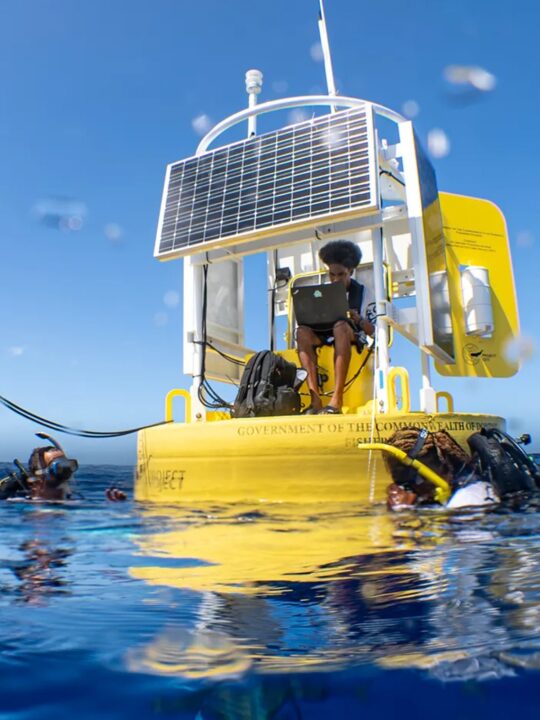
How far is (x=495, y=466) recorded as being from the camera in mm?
3775

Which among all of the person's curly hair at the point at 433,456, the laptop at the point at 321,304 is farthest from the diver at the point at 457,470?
the laptop at the point at 321,304

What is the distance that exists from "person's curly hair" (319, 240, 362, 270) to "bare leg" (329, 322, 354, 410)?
1.16 m

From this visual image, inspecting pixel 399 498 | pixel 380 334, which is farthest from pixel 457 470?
pixel 380 334

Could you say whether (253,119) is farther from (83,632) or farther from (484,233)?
(83,632)

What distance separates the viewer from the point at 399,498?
393 cm

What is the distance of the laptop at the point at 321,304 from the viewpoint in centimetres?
557

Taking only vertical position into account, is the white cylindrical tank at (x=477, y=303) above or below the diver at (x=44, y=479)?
above

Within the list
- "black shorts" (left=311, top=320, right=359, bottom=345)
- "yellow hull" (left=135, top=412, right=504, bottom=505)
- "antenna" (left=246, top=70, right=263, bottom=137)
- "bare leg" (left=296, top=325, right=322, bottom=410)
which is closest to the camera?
"yellow hull" (left=135, top=412, right=504, bottom=505)

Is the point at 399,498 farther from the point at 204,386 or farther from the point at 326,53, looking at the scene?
the point at 326,53

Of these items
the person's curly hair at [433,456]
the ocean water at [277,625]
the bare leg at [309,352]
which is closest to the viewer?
the ocean water at [277,625]

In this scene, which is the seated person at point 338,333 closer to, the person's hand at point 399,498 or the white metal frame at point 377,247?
the white metal frame at point 377,247

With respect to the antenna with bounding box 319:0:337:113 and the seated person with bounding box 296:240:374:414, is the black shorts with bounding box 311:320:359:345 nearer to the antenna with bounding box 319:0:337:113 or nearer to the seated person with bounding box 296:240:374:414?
the seated person with bounding box 296:240:374:414

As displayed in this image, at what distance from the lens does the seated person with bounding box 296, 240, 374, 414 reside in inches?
206

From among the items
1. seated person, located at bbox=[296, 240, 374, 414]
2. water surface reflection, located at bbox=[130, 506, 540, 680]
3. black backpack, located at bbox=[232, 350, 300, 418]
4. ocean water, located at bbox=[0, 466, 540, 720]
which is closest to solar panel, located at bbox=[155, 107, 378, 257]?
seated person, located at bbox=[296, 240, 374, 414]
